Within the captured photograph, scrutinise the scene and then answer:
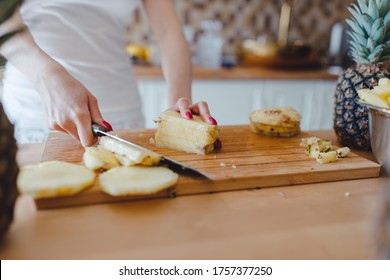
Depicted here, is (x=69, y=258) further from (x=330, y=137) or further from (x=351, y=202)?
(x=330, y=137)

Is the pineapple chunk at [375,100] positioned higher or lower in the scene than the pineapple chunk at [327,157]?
higher

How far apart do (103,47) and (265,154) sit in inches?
32.6

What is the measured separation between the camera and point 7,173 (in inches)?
22.2

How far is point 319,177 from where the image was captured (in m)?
0.91

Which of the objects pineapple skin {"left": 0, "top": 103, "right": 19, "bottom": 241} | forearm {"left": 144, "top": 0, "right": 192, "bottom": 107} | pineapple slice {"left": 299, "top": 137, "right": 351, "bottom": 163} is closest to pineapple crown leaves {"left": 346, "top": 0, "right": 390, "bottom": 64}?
pineapple slice {"left": 299, "top": 137, "right": 351, "bottom": 163}

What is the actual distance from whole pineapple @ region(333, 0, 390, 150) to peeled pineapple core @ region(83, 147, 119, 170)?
27.0 inches

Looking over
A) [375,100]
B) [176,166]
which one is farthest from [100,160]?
[375,100]

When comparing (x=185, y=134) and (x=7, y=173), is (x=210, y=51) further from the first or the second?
(x=7, y=173)

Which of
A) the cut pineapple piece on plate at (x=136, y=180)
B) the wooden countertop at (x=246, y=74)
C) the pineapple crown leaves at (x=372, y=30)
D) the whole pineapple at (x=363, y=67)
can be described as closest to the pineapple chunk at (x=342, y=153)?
the whole pineapple at (x=363, y=67)

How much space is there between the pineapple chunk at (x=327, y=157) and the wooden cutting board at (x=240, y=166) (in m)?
0.01

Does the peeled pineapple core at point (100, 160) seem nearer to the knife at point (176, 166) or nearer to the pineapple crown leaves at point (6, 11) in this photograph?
the knife at point (176, 166)

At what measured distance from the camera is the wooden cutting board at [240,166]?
0.80 m

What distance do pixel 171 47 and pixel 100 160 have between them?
0.76 m

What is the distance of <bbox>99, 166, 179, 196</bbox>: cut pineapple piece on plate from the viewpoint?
0.74 m
